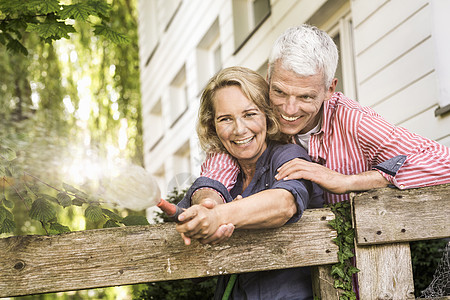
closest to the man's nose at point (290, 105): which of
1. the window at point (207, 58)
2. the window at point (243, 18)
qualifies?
the window at point (243, 18)

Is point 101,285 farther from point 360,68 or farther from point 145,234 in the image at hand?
point 360,68

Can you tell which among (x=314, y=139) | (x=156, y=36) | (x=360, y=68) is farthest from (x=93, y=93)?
(x=314, y=139)

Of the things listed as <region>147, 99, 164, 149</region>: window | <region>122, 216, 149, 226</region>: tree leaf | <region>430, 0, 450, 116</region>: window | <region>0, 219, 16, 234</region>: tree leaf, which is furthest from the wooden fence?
<region>147, 99, 164, 149</region>: window

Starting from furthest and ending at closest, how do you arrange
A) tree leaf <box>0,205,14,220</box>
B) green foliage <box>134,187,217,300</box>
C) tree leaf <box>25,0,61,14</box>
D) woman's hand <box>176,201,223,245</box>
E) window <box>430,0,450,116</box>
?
green foliage <box>134,187,217,300</box> < window <box>430,0,450,116</box> < tree leaf <box>25,0,61,14</box> < tree leaf <box>0,205,14,220</box> < woman's hand <box>176,201,223,245</box>

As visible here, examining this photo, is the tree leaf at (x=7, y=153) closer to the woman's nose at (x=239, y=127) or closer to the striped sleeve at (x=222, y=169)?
the striped sleeve at (x=222, y=169)

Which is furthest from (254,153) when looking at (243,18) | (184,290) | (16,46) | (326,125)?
(243,18)

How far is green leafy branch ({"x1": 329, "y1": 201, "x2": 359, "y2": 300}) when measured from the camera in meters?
2.19

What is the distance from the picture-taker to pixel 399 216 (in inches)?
86.3

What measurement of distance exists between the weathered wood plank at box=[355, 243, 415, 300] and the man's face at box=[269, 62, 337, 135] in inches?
24.2

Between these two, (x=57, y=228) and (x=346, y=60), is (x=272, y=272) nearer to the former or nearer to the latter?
(x=57, y=228)

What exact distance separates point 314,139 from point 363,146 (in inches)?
8.0

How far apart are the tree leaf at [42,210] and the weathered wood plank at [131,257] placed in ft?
1.47

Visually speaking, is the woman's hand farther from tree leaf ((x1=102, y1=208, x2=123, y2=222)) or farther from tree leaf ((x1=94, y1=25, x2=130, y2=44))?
tree leaf ((x1=94, y1=25, x2=130, y2=44))

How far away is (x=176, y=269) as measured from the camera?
2.15m
